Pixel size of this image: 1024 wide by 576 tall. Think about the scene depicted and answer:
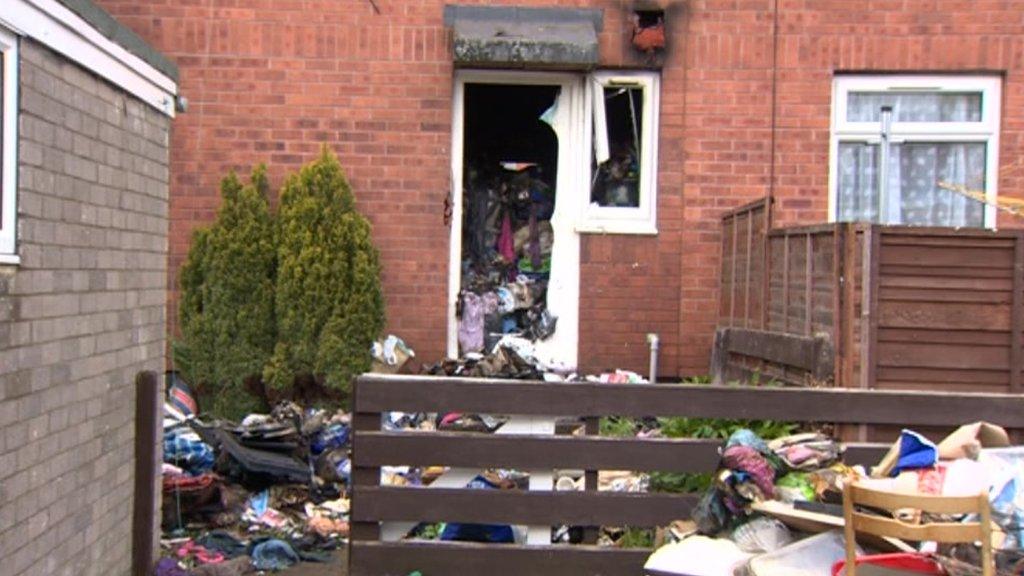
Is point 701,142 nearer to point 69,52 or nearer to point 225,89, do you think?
point 225,89

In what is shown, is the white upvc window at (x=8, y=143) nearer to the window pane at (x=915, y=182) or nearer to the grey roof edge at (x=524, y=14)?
the grey roof edge at (x=524, y=14)

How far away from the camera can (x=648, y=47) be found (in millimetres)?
9320

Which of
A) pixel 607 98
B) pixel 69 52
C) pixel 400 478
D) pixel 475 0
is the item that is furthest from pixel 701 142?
pixel 69 52

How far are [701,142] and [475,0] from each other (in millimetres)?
2300

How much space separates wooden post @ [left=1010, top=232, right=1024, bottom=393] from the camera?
6.60m

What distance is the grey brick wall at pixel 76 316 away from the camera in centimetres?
420

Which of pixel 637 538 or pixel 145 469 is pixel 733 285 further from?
pixel 145 469

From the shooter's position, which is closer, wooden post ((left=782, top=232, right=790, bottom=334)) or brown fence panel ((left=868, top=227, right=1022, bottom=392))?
brown fence panel ((left=868, top=227, right=1022, bottom=392))

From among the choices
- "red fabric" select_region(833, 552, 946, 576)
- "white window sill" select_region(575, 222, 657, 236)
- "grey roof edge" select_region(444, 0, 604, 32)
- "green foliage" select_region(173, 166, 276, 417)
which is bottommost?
"red fabric" select_region(833, 552, 946, 576)

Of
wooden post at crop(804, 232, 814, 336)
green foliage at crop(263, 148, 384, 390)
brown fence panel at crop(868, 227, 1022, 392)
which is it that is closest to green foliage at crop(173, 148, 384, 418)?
green foliage at crop(263, 148, 384, 390)

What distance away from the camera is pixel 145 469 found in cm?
569

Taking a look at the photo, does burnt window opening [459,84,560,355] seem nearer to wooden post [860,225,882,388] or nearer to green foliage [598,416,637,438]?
green foliage [598,416,637,438]

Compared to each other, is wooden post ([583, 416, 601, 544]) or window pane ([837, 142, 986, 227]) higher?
window pane ([837, 142, 986, 227])

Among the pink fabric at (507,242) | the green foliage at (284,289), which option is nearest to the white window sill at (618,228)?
the pink fabric at (507,242)
